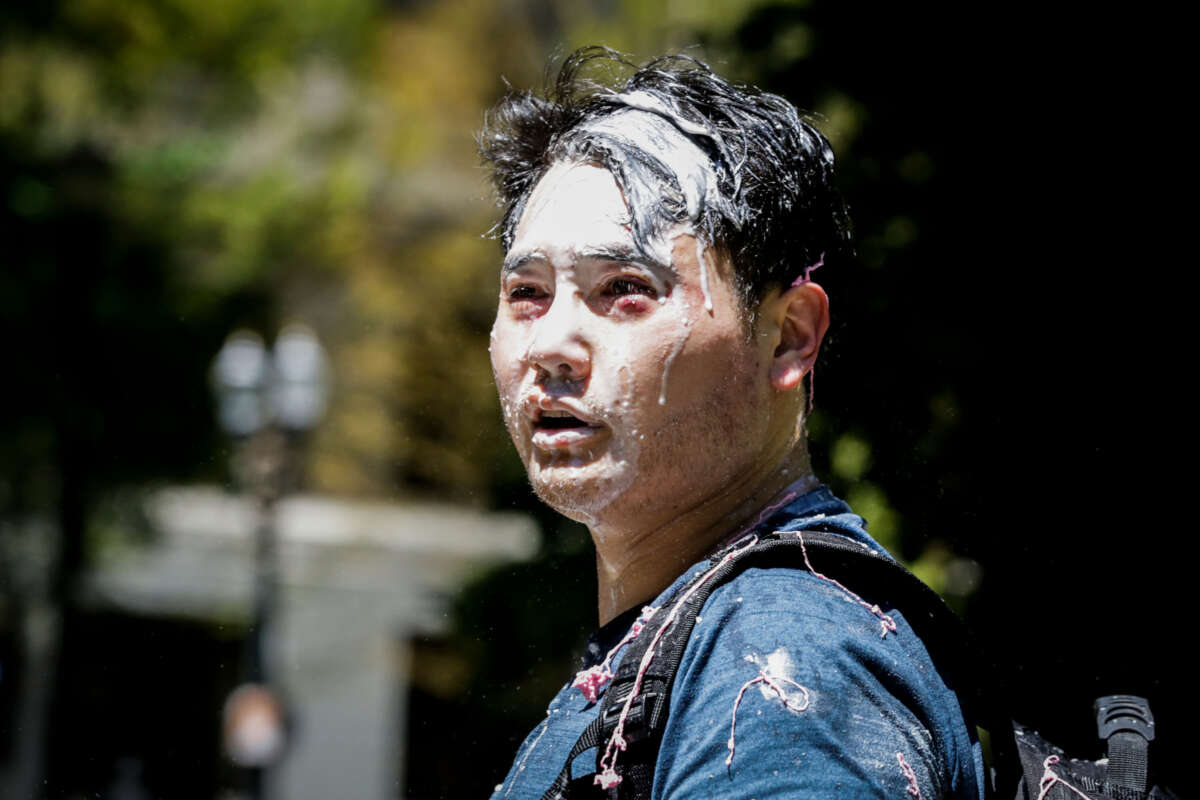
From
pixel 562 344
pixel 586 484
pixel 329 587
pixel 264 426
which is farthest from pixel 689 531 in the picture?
pixel 329 587

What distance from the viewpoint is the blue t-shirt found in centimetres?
124

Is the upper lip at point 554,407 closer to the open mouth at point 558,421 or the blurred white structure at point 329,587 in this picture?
the open mouth at point 558,421

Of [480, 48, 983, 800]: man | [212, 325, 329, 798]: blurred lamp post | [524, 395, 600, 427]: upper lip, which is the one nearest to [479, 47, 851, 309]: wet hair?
[480, 48, 983, 800]: man

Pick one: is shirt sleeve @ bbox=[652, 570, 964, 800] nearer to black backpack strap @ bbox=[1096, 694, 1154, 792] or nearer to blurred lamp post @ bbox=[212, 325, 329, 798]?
black backpack strap @ bbox=[1096, 694, 1154, 792]

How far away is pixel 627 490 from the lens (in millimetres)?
1647

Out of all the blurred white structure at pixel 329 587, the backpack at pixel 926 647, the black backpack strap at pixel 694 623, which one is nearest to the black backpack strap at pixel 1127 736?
the backpack at pixel 926 647

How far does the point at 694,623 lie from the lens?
138 centimetres

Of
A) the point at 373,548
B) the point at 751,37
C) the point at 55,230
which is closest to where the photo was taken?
the point at 751,37

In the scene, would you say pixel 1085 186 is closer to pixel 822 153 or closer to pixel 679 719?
pixel 822 153

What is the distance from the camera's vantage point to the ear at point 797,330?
5.69ft

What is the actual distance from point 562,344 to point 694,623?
0.43 meters

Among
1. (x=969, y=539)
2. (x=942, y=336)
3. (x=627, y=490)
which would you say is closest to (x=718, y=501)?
(x=627, y=490)

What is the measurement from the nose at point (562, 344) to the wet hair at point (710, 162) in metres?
0.13

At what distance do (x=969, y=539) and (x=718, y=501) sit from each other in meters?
1.13
